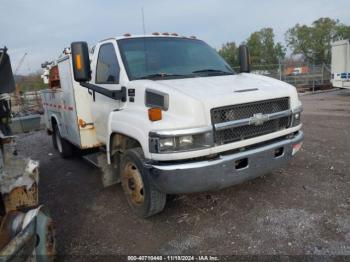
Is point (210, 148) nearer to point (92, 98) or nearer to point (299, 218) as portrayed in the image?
point (299, 218)

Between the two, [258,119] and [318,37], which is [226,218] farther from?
[318,37]

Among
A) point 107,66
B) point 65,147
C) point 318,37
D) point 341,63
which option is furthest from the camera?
point 318,37

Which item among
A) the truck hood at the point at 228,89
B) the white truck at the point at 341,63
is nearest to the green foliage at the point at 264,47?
the white truck at the point at 341,63

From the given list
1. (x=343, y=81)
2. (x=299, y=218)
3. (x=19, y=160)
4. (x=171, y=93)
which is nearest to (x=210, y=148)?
(x=171, y=93)

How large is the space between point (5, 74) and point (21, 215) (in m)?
2.37

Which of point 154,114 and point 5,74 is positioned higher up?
point 5,74

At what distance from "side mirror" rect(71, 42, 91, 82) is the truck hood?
3.39ft

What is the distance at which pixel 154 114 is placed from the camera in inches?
124

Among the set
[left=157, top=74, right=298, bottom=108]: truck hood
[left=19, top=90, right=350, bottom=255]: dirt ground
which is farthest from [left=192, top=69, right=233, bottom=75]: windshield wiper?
[left=19, top=90, right=350, bottom=255]: dirt ground

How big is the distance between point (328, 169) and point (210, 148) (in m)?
3.01

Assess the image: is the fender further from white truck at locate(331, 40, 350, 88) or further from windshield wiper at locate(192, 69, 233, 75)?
white truck at locate(331, 40, 350, 88)

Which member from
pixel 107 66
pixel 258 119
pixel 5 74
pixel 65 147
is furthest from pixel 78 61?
pixel 65 147

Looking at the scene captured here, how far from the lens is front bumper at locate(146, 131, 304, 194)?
305 cm

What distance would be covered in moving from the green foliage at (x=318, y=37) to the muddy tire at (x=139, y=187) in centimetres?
4639
